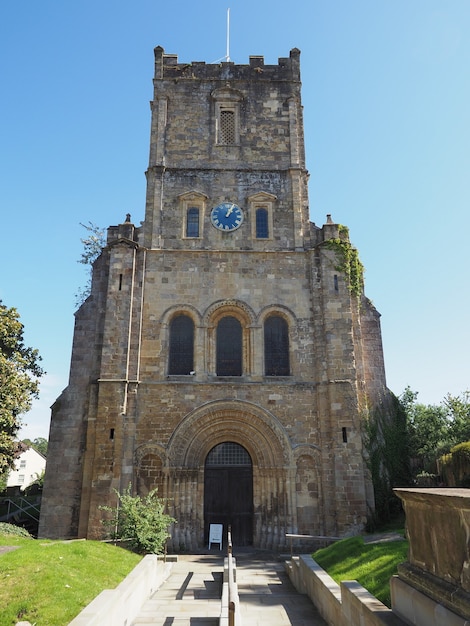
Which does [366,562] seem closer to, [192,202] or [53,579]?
[53,579]

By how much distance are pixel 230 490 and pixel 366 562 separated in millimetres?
9136

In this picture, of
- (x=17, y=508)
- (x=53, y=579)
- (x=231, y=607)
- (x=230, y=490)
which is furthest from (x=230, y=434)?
(x=17, y=508)

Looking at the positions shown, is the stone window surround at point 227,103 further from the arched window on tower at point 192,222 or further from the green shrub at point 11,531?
the green shrub at point 11,531

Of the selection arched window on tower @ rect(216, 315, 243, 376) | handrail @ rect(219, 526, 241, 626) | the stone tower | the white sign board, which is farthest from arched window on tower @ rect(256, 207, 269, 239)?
handrail @ rect(219, 526, 241, 626)

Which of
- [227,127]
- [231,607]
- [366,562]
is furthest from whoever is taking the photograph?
[227,127]

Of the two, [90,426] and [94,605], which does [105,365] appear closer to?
[90,426]

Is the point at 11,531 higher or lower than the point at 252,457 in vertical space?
lower

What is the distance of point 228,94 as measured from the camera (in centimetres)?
2275

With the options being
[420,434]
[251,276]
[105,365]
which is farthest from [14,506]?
[420,434]

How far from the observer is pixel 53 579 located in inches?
313

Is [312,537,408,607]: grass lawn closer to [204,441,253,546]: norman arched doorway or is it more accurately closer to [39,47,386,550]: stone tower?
[39,47,386,550]: stone tower

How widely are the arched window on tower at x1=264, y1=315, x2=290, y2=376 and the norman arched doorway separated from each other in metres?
3.32

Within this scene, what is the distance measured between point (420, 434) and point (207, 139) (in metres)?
16.1

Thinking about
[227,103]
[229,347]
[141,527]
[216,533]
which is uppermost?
[227,103]
